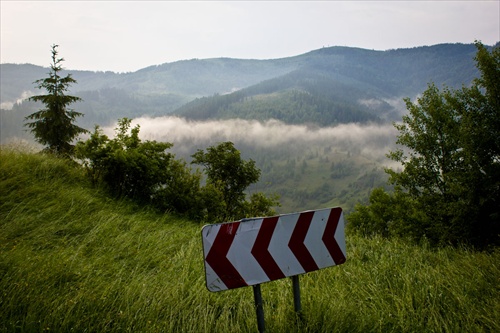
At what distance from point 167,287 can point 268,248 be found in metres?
1.85

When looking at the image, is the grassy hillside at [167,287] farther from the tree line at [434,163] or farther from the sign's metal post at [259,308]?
the tree line at [434,163]

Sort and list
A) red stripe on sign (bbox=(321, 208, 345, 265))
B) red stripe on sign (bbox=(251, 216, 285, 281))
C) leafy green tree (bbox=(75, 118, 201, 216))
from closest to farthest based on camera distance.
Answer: red stripe on sign (bbox=(251, 216, 285, 281)) < red stripe on sign (bbox=(321, 208, 345, 265)) < leafy green tree (bbox=(75, 118, 201, 216))

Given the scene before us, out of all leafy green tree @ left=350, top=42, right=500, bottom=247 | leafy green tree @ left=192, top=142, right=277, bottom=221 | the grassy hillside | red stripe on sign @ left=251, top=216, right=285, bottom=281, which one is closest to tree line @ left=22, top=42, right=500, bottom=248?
leafy green tree @ left=350, top=42, right=500, bottom=247

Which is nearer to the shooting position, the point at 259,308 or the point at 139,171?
the point at 259,308

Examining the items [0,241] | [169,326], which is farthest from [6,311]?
[0,241]

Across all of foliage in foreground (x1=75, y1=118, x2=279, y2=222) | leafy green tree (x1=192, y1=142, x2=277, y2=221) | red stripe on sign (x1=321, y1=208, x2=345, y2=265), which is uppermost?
red stripe on sign (x1=321, y1=208, x2=345, y2=265)

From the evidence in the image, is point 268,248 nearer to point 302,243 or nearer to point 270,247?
point 270,247

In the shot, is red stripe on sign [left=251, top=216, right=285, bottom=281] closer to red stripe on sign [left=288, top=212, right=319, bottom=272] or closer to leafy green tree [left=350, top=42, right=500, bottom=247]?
red stripe on sign [left=288, top=212, right=319, bottom=272]

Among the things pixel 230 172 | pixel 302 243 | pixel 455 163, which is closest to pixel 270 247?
pixel 302 243

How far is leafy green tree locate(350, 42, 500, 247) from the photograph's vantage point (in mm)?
19547

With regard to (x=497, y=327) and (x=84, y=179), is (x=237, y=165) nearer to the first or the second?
(x=84, y=179)

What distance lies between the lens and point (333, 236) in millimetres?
3270

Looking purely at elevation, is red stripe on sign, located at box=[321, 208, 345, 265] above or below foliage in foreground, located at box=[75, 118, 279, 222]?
above

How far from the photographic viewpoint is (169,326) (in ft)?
10.3
